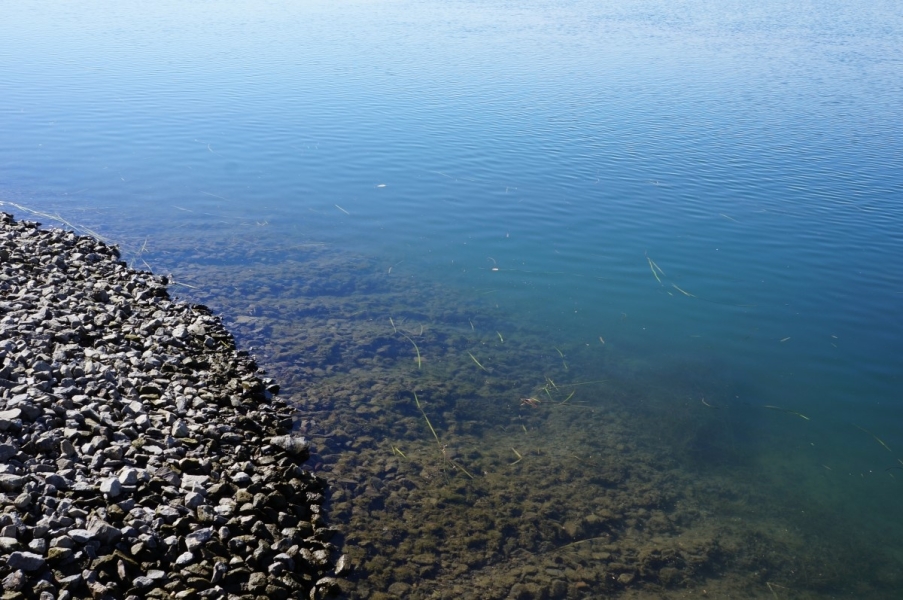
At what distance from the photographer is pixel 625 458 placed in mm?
8172

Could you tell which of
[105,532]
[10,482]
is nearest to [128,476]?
[105,532]

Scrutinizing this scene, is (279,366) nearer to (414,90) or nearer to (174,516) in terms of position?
(174,516)

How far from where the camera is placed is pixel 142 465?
262 inches

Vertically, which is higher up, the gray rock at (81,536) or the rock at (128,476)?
the rock at (128,476)

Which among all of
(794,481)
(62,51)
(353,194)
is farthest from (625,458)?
(62,51)

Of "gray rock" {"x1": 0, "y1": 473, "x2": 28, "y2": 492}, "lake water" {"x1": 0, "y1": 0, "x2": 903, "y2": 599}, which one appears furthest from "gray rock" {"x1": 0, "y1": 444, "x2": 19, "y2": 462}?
"lake water" {"x1": 0, "y1": 0, "x2": 903, "y2": 599}

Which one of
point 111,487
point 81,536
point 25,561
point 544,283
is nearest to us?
point 25,561

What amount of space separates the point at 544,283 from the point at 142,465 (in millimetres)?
7207

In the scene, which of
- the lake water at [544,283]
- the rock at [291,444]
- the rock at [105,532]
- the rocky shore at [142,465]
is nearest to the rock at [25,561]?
the rocky shore at [142,465]

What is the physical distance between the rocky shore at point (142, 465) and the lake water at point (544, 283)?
537 millimetres

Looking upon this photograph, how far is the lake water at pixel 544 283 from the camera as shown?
7.11 metres

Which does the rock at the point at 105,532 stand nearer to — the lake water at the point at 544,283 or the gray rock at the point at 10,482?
the gray rock at the point at 10,482

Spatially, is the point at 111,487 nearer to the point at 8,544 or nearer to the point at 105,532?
the point at 105,532

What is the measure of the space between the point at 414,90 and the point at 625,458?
60.7 ft
